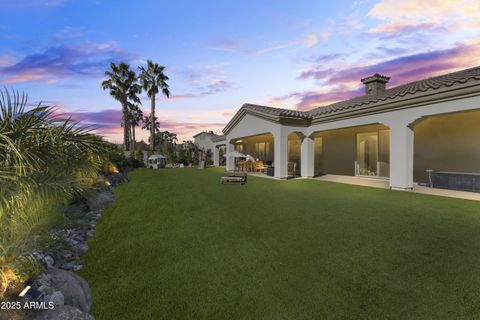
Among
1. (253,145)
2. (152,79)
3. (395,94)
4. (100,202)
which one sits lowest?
(100,202)

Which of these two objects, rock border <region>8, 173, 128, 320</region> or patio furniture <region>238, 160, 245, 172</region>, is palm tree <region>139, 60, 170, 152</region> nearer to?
patio furniture <region>238, 160, 245, 172</region>

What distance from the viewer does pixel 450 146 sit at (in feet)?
38.8

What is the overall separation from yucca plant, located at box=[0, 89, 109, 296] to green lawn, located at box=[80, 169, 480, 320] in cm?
127

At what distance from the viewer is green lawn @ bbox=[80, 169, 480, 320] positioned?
295cm

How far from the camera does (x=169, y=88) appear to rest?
34.1 m

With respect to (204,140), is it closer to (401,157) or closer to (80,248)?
(401,157)

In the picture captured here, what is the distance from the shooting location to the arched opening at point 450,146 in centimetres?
1091

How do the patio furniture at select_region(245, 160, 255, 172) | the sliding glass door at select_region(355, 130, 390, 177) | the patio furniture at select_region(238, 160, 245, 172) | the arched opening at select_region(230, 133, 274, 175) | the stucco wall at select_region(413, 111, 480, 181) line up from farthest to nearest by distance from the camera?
the patio furniture at select_region(238, 160, 245, 172), the patio furniture at select_region(245, 160, 255, 172), the arched opening at select_region(230, 133, 274, 175), the sliding glass door at select_region(355, 130, 390, 177), the stucco wall at select_region(413, 111, 480, 181)

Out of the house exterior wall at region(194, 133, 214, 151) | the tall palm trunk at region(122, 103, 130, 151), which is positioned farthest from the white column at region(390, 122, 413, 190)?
the house exterior wall at region(194, 133, 214, 151)

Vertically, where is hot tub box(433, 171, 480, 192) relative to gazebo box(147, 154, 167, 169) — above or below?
below

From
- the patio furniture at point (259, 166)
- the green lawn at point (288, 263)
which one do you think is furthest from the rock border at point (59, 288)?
the patio furniture at point (259, 166)

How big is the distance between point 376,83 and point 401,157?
968 cm

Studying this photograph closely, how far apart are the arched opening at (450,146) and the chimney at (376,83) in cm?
606

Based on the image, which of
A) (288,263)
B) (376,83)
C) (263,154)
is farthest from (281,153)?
(288,263)
